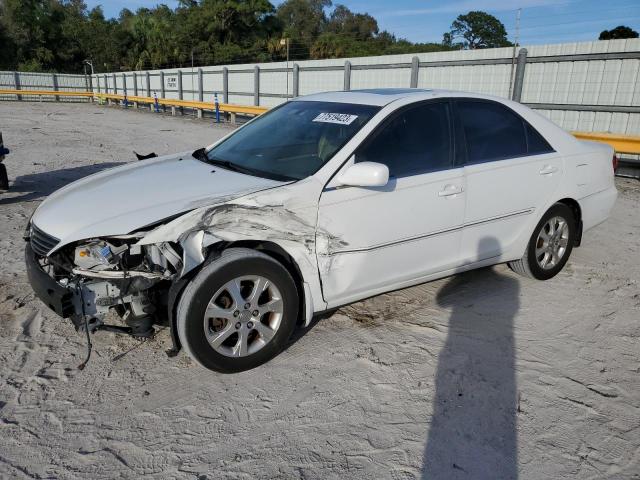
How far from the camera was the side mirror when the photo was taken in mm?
3154

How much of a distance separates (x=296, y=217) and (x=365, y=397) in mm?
1125

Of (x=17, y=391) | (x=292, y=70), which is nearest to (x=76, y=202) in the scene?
(x=17, y=391)

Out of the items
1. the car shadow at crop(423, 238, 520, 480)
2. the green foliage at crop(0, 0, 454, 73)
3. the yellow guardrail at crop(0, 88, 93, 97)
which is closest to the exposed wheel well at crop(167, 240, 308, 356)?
the car shadow at crop(423, 238, 520, 480)

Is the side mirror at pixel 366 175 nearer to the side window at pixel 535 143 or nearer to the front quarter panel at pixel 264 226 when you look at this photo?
the front quarter panel at pixel 264 226

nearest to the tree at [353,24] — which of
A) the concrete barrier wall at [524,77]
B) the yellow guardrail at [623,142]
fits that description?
the concrete barrier wall at [524,77]

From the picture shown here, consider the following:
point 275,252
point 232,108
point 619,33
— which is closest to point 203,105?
point 232,108

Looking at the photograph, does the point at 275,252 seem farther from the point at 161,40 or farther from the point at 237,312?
the point at 161,40

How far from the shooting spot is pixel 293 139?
391 centimetres

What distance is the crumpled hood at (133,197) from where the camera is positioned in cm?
296

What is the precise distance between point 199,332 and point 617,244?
16.4 feet

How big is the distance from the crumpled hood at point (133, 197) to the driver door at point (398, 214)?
0.53 meters

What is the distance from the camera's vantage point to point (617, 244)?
5898mm

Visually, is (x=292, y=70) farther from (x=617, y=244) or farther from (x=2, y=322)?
(x=2, y=322)

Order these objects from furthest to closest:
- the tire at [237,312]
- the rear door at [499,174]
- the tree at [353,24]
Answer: the tree at [353,24]
the rear door at [499,174]
the tire at [237,312]
